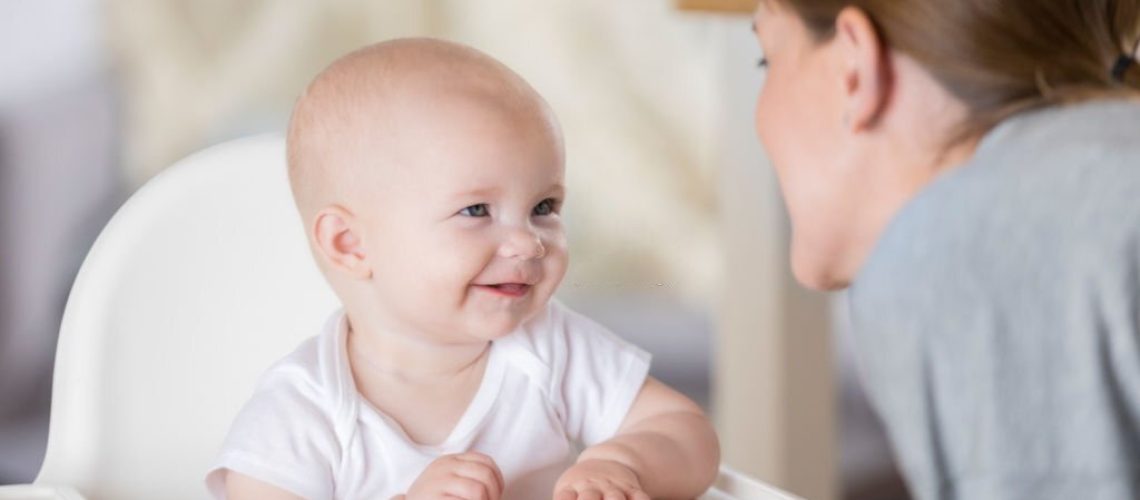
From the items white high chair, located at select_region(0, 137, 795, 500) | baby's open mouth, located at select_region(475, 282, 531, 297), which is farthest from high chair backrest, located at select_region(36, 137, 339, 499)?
baby's open mouth, located at select_region(475, 282, 531, 297)

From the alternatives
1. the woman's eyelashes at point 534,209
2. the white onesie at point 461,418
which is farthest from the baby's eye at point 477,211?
the white onesie at point 461,418

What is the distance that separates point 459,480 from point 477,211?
172 mm

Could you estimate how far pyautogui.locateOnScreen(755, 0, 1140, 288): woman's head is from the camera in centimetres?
70

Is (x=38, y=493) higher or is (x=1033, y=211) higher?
(x=1033, y=211)

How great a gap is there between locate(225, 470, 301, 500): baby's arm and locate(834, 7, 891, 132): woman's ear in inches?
15.7

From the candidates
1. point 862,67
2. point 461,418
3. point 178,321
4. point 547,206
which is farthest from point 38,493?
point 862,67

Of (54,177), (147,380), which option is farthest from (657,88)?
(147,380)

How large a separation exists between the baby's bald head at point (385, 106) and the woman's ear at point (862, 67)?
239 millimetres

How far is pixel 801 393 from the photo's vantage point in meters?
1.60

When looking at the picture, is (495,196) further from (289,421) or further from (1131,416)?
(1131,416)

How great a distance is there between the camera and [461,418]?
94 centimetres

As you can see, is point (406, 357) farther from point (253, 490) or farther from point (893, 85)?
point (893, 85)

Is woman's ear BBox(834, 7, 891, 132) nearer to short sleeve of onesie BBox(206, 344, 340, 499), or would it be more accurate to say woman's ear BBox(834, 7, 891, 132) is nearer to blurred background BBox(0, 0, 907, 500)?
short sleeve of onesie BBox(206, 344, 340, 499)

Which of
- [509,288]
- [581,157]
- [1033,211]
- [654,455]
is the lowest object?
[581,157]
